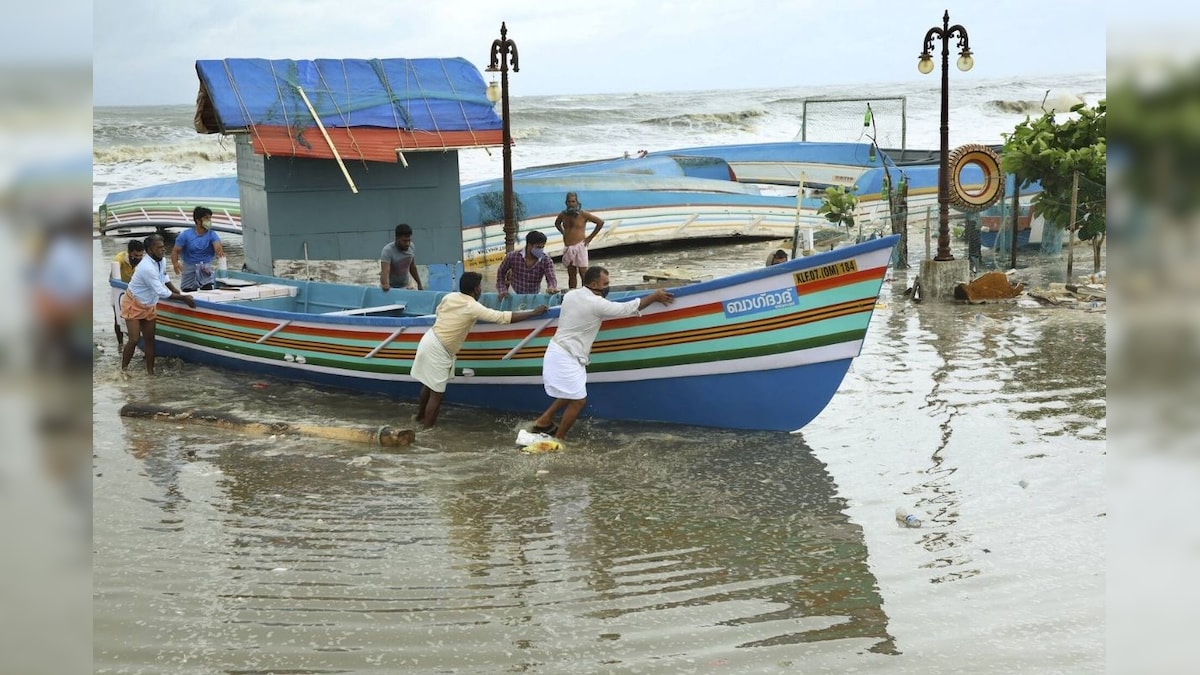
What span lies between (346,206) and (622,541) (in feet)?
30.2

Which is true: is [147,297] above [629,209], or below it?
below

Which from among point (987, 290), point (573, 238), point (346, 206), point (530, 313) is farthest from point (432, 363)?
point (987, 290)

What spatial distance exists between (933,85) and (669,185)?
10001 cm

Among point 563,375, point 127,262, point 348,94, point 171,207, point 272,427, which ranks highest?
point 348,94

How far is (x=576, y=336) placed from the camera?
9.73 m

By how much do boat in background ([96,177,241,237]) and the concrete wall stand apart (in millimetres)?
8653

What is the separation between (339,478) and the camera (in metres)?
8.90

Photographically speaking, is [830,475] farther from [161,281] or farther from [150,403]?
[161,281]

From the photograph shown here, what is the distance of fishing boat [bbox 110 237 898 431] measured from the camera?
9367 millimetres

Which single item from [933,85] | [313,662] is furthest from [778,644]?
[933,85]

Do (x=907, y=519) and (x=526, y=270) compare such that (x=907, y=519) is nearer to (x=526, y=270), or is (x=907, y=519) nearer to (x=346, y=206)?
(x=526, y=270)

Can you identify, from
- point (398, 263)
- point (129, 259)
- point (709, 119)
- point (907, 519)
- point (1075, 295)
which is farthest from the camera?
point (709, 119)

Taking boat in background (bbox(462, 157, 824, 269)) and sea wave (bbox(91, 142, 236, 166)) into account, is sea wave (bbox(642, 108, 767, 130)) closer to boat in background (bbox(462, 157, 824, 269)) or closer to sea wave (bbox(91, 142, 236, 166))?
sea wave (bbox(91, 142, 236, 166))

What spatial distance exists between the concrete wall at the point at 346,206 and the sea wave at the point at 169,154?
38777 millimetres
